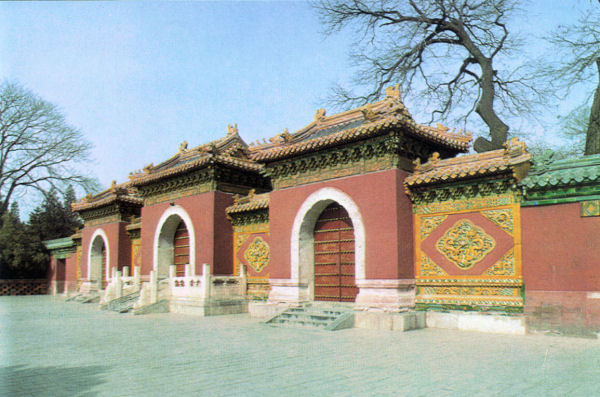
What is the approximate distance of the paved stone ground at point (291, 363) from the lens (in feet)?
15.3

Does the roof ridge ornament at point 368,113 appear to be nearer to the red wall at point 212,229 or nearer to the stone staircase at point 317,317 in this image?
the stone staircase at point 317,317

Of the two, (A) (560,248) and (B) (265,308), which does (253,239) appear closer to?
(B) (265,308)

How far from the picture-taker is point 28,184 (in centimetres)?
2628

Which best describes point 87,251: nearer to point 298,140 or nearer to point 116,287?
point 116,287

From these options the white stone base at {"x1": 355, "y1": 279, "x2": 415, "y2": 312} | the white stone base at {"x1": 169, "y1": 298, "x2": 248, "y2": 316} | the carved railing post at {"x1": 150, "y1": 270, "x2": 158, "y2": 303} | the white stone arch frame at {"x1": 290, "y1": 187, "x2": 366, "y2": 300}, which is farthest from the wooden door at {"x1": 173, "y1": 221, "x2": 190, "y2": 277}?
the white stone base at {"x1": 355, "y1": 279, "x2": 415, "y2": 312}

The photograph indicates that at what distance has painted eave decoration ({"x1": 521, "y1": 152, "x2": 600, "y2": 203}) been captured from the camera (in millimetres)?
7695

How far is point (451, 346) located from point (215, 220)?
7681 millimetres

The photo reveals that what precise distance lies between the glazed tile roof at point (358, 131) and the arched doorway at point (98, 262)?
10.9 meters

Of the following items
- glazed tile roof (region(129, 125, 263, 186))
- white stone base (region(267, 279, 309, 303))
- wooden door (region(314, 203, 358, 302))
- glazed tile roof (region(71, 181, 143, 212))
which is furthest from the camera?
glazed tile roof (region(71, 181, 143, 212))

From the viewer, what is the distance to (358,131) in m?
9.54

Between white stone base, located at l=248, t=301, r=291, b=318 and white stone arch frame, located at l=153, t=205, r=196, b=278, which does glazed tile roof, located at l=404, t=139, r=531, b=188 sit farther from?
white stone arch frame, located at l=153, t=205, r=196, b=278

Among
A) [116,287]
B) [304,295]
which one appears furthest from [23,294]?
[304,295]

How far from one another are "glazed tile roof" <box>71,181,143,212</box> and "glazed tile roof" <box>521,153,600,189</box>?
1330 centimetres

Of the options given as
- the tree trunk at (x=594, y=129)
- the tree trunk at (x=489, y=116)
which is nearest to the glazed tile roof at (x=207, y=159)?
the tree trunk at (x=489, y=116)
